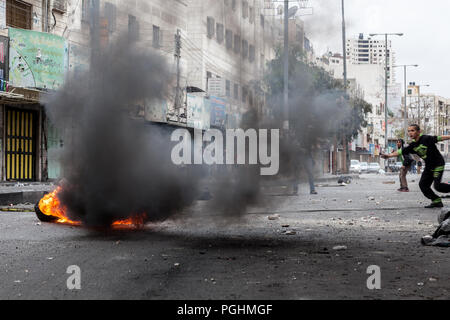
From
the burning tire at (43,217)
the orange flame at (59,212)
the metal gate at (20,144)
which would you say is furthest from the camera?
the metal gate at (20,144)

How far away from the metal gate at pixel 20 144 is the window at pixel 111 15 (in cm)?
1657

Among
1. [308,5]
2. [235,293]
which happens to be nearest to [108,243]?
[235,293]

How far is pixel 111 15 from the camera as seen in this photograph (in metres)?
6.84

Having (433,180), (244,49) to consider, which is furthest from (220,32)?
(433,180)

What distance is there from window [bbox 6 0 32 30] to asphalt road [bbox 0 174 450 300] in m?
15.5

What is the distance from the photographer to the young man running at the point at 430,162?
35.6 feet

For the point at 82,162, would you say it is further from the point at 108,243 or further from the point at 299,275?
the point at 299,275

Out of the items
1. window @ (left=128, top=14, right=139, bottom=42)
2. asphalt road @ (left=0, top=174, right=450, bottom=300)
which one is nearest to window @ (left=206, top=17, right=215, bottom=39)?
window @ (left=128, top=14, right=139, bottom=42)

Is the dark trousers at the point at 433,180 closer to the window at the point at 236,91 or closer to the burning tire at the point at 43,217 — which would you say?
the window at the point at 236,91

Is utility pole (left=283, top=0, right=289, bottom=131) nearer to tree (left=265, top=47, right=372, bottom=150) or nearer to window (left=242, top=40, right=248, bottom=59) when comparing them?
tree (left=265, top=47, right=372, bottom=150)

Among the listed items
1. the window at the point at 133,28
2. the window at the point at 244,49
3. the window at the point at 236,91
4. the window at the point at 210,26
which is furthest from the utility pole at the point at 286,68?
the window at the point at 133,28

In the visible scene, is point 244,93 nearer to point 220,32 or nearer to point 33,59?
point 220,32

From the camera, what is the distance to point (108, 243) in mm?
6156
